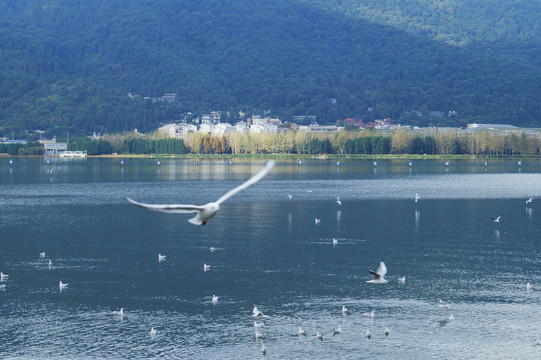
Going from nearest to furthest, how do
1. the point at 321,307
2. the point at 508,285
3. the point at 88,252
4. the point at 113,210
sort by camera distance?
Answer: the point at 321,307
the point at 508,285
the point at 88,252
the point at 113,210

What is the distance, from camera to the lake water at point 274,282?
1395 inches

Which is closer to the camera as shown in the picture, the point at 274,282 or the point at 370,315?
the point at 370,315

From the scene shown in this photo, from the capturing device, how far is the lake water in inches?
1395

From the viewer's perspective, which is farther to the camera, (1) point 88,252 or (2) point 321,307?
(1) point 88,252

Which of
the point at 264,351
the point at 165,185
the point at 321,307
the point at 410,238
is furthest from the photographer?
the point at 165,185

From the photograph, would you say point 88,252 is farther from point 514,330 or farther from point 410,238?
point 514,330

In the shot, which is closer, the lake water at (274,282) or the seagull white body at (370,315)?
the lake water at (274,282)

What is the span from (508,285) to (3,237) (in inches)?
1539

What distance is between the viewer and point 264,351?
112ft

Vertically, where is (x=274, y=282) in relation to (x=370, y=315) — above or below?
above

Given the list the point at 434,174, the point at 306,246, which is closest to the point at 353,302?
the point at 306,246

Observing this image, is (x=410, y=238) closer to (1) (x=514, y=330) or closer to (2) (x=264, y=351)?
(1) (x=514, y=330)

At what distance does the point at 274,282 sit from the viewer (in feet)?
151

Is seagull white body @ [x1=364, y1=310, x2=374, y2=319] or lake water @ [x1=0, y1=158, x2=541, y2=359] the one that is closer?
lake water @ [x1=0, y1=158, x2=541, y2=359]
